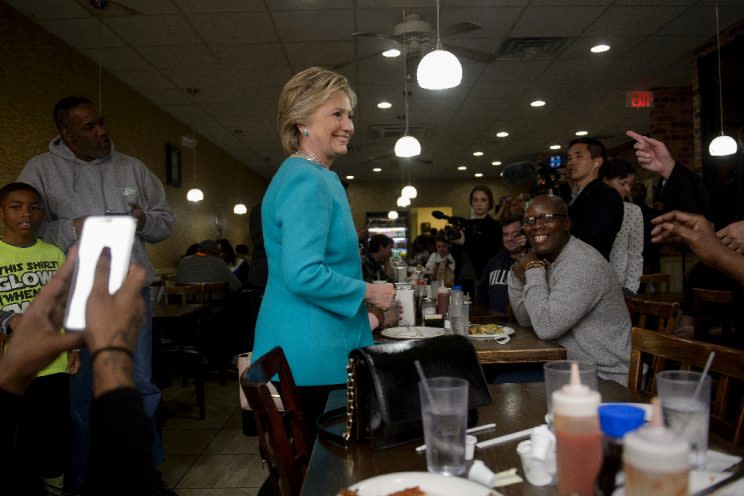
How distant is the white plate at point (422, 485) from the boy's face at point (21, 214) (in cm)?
219

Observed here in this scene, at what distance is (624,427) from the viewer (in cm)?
85

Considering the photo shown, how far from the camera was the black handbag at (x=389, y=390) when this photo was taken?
1.12 m

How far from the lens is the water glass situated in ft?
2.97

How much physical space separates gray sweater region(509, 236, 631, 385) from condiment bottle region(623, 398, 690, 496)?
5.13ft

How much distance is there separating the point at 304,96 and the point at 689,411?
1.29 metres

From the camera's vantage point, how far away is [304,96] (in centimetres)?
171

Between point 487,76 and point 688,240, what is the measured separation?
5.60 metres

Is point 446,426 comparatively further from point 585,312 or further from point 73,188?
point 73,188

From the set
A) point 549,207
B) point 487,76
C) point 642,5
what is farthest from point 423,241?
point 549,207

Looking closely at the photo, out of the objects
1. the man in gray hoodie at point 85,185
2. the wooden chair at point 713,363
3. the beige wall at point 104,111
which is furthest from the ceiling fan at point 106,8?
the wooden chair at point 713,363

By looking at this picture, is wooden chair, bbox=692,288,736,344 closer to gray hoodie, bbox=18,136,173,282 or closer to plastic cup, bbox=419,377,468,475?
plastic cup, bbox=419,377,468,475

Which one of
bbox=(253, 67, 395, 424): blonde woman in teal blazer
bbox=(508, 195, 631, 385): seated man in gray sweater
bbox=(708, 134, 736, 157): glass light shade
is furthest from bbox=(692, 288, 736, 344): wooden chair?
bbox=(253, 67, 395, 424): blonde woman in teal blazer

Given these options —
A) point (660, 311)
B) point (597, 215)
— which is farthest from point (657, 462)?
point (597, 215)

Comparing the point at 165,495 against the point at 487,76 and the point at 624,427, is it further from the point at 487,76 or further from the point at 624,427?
the point at 487,76
